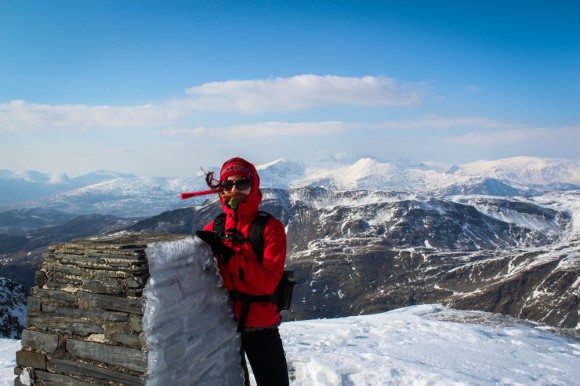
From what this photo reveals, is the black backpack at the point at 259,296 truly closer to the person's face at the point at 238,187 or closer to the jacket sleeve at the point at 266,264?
the jacket sleeve at the point at 266,264

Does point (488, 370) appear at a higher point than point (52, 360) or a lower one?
lower

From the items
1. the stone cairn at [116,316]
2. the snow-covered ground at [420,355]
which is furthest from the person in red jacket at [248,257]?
the snow-covered ground at [420,355]

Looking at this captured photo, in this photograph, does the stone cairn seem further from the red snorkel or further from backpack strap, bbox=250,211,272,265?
backpack strap, bbox=250,211,272,265

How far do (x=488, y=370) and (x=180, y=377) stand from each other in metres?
9.90

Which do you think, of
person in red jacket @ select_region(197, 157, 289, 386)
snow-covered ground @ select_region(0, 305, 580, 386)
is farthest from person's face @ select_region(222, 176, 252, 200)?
snow-covered ground @ select_region(0, 305, 580, 386)

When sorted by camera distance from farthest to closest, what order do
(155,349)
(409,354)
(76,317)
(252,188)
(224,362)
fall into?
(409,354) < (224,362) < (252,188) < (76,317) < (155,349)

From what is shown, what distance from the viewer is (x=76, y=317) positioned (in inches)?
225

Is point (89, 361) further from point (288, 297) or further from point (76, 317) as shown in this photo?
point (288, 297)

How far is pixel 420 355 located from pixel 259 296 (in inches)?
372

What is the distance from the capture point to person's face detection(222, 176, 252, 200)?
6023 mm

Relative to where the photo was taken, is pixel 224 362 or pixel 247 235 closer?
pixel 247 235

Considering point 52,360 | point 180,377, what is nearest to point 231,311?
point 180,377

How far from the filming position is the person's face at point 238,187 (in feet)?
19.8

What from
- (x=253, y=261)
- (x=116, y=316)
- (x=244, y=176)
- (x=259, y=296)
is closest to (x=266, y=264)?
(x=253, y=261)
